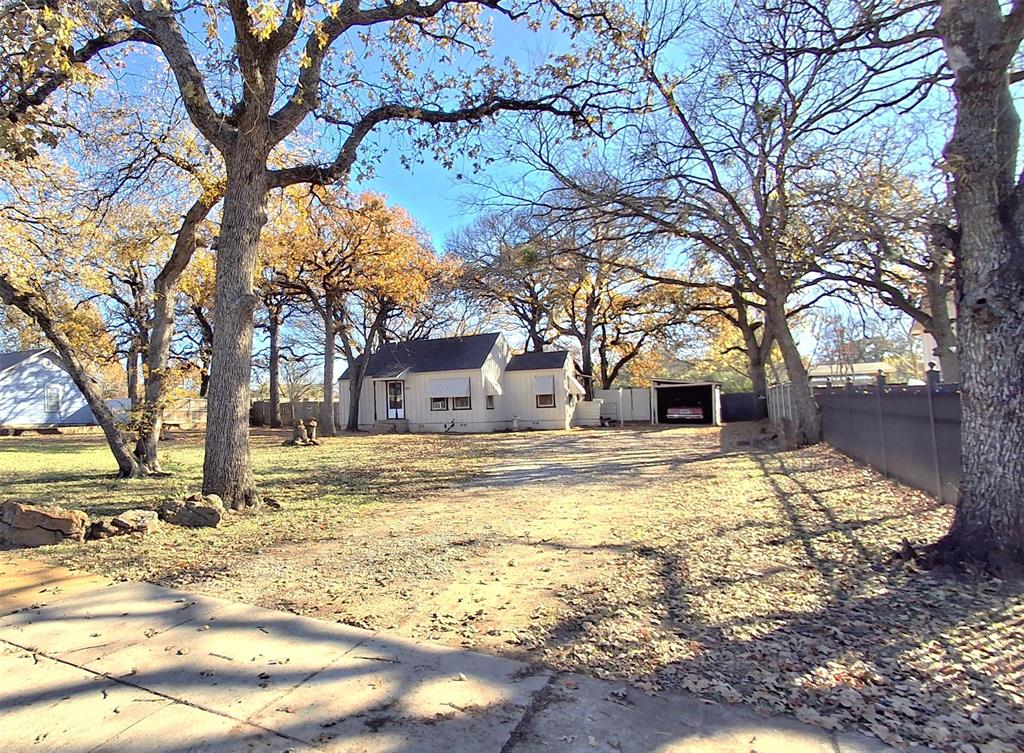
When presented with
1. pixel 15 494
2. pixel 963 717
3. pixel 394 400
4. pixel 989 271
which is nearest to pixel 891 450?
pixel 989 271

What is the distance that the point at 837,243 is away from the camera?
1091 centimetres

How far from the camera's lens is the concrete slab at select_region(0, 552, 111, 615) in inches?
166

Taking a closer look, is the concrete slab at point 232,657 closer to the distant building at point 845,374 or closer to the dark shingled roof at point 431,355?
the distant building at point 845,374

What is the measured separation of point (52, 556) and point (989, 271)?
8.21m

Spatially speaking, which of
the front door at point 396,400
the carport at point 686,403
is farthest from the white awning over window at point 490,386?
the carport at point 686,403

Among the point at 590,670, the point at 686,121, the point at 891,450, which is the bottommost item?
the point at 590,670

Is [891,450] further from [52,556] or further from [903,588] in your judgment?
[52,556]

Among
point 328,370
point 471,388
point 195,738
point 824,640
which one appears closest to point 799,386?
point 824,640

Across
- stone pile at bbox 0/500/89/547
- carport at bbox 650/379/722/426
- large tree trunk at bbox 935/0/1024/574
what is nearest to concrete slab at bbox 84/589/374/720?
stone pile at bbox 0/500/89/547

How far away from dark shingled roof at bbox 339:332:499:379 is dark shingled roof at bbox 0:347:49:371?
17.0m

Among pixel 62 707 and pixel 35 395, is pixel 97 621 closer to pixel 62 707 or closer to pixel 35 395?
pixel 62 707

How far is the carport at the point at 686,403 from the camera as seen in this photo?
28078 millimetres

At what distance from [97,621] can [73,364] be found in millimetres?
7211

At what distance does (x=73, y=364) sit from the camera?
930 centimetres
